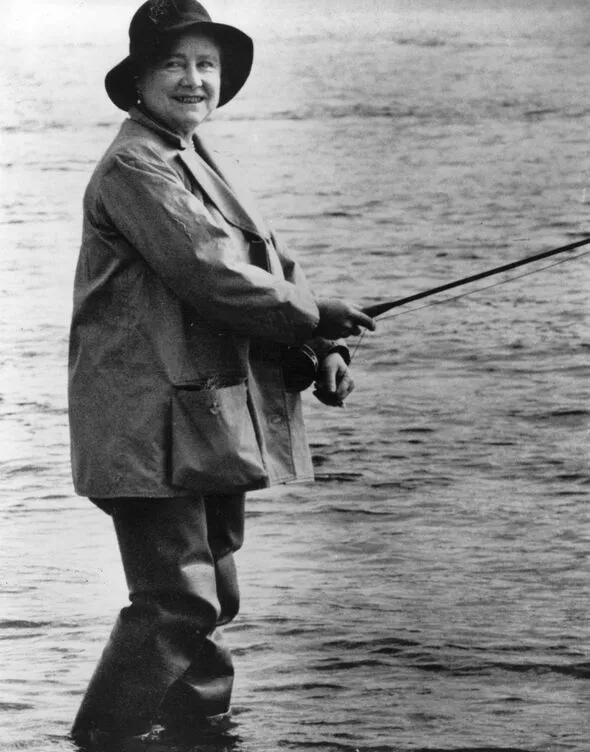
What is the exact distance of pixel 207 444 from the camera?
11.6 ft

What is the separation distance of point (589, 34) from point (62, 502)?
16.2m

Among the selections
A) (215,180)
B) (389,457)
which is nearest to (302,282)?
(215,180)

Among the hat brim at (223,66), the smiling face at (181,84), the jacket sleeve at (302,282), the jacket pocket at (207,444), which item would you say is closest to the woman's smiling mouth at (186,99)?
the smiling face at (181,84)

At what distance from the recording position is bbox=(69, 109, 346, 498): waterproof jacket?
11.4 feet

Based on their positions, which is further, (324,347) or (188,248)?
(324,347)

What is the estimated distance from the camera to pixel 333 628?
176 inches

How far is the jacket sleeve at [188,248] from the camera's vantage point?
347cm

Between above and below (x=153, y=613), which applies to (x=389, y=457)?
below

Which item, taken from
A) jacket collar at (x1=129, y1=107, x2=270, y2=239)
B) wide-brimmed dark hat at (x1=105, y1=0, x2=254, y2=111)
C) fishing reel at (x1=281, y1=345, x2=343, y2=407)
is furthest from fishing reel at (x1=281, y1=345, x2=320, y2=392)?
wide-brimmed dark hat at (x1=105, y1=0, x2=254, y2=111)

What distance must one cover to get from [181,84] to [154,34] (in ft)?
0.36

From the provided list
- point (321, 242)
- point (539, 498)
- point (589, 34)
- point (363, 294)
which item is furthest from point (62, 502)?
point (589, 34)

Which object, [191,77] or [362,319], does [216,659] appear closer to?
[362,319]

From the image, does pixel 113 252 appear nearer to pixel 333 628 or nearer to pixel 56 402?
pixel 333 628

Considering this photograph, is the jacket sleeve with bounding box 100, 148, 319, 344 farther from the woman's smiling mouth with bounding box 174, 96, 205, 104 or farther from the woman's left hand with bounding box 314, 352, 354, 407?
the woman's left hand with bounding box 314, 352, 354, 407
